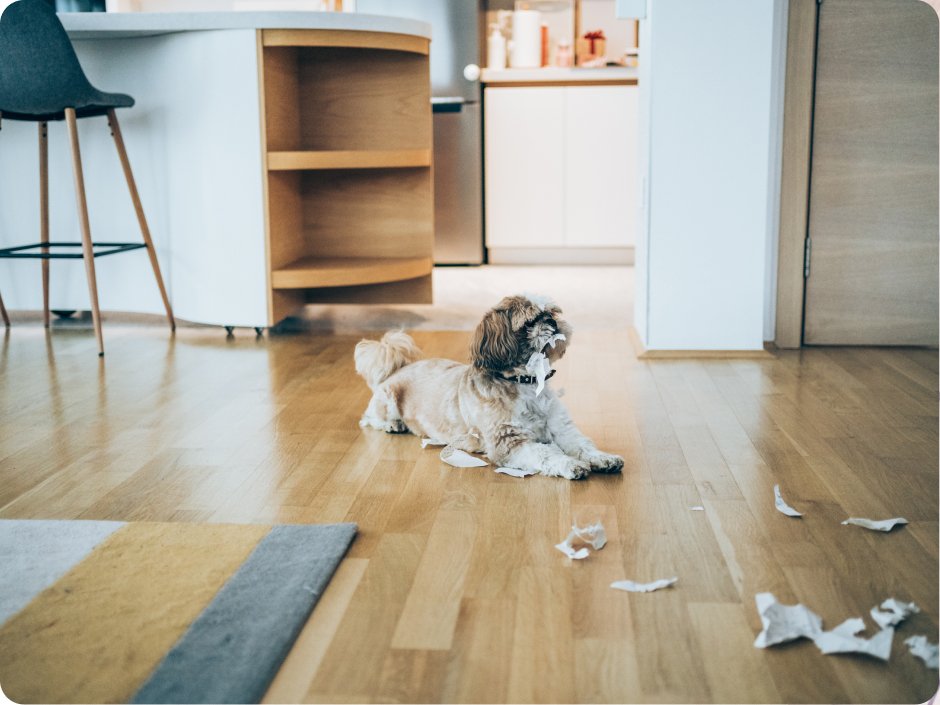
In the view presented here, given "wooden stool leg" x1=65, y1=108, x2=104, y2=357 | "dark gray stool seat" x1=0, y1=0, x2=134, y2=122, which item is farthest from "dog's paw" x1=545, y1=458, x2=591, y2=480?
"dark gray stool seat" x1=0, y1=0, x2=134, y2=122

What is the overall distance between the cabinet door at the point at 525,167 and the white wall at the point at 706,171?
239cm

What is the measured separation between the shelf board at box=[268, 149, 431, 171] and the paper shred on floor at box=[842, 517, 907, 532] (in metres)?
2.46

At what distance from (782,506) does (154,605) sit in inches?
46.8

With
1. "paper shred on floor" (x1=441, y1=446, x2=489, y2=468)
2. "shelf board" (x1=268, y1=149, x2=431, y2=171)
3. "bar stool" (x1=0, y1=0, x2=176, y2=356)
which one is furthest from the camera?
"shelf board" (x1=268, y1=149, x2=431, y2=171)

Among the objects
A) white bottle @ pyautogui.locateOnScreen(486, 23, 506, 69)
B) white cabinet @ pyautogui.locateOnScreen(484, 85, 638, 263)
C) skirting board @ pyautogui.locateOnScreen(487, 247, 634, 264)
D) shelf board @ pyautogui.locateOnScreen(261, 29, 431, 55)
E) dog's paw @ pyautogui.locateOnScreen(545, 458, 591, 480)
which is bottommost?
dog's paw @ pyautogui.locateOnScreen(545, 458, 591, 480)

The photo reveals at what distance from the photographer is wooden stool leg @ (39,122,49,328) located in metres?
3.91

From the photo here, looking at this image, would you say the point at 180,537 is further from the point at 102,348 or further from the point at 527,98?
the point at 527,98

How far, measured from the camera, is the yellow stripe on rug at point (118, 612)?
1360 millimetres

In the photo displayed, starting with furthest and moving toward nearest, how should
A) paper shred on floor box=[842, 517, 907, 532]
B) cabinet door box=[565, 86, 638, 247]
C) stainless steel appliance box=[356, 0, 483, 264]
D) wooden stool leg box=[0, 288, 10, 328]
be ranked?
cabinet door box=[565, 86, 638, 247] < stainless steel appliance box=[356, 0, 483, 264] < wooden stool leg box=[0, 288, 10, 328] < paper shred on floor box=[842, 517, 907, 532]

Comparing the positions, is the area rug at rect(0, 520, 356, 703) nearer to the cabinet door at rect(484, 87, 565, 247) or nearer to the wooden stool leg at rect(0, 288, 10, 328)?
the wooden stool leg at rect(0, 288, 10, 328)

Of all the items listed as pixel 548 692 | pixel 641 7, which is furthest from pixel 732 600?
pixel 641 7

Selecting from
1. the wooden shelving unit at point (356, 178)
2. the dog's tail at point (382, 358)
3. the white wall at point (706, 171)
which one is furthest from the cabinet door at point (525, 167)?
the dog's tail at point (382, 358)

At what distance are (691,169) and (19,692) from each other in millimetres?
2644

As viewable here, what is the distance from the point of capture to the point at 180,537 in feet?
6.04
